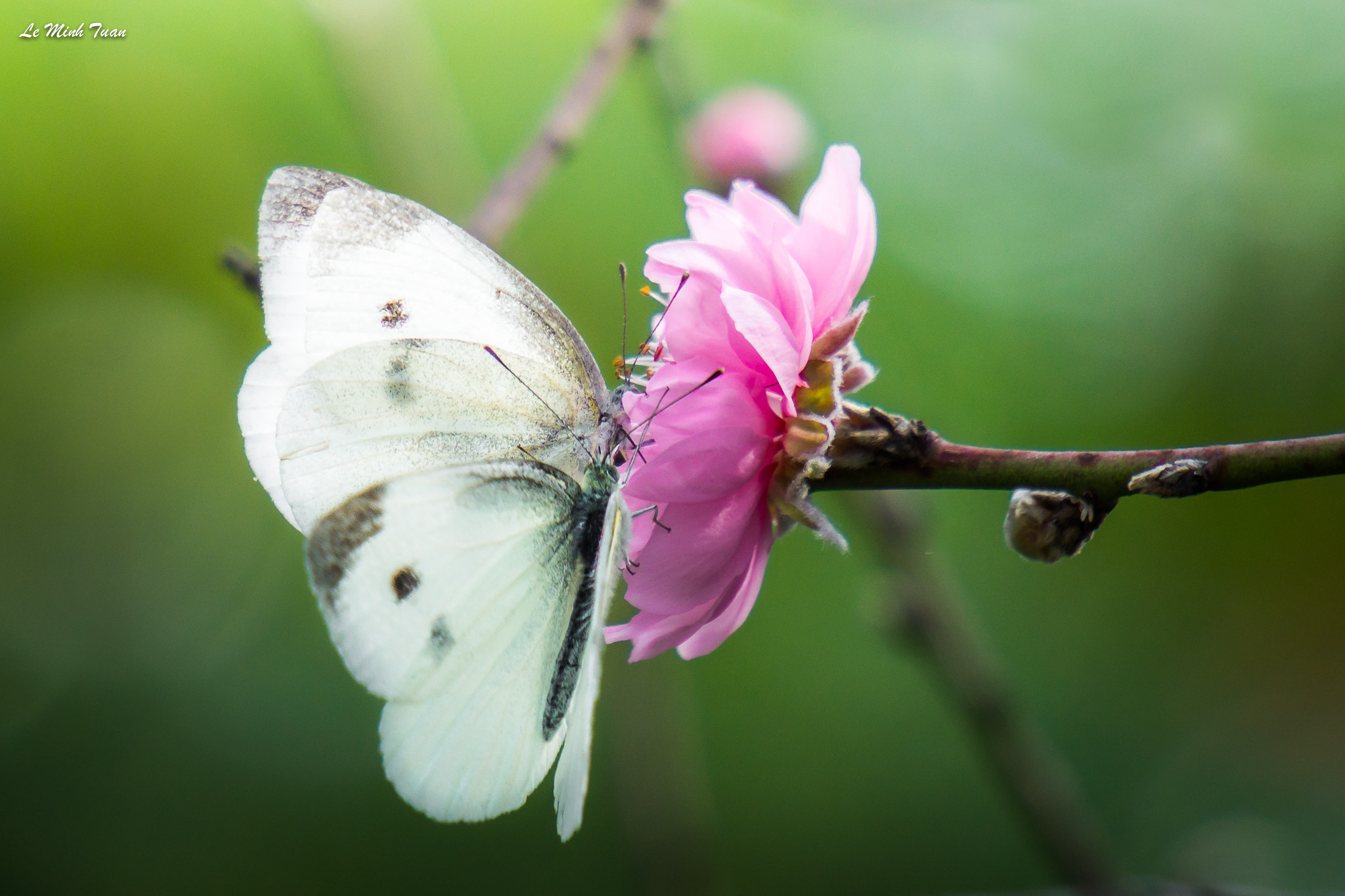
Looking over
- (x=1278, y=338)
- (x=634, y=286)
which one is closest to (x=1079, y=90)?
(x=1278, y=338)

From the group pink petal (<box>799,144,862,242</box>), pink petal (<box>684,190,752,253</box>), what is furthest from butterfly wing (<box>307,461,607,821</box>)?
pink petal (<box>799,144,862,242</box>)

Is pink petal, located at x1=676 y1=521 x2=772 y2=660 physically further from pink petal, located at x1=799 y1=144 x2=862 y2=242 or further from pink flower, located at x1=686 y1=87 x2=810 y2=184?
pink flower, located at x1=686 y1=87 x2=810 y2=184

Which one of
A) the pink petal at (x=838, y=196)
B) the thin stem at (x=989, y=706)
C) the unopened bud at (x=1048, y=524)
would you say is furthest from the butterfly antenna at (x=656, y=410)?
the thin stem at (x=989, y=706)

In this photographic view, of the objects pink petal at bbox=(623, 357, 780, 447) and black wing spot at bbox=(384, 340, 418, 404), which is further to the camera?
black wing spot at bbox=(384, 340, 418, 404)

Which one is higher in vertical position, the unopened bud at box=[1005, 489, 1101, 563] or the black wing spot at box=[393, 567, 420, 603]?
the unopened bud at box=[1005, 489, 1101, 563]

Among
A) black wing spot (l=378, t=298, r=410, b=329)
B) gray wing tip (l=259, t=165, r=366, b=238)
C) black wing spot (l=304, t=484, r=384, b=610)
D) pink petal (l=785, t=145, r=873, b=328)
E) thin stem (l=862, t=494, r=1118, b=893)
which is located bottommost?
thin stem (l=862, t=494, r=1118, b=893)
